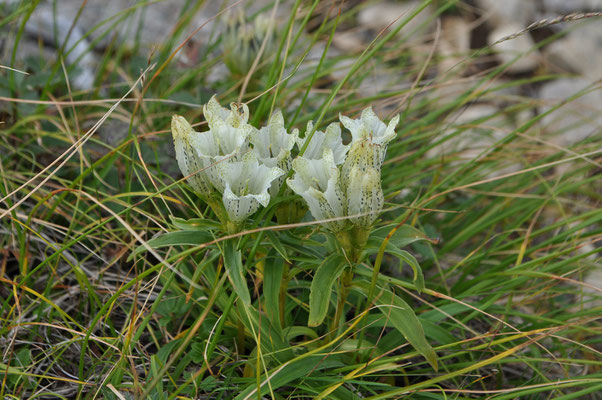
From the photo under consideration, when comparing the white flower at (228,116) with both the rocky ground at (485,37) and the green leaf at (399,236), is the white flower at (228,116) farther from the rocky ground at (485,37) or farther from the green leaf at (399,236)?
the rocky ground at (485,37)

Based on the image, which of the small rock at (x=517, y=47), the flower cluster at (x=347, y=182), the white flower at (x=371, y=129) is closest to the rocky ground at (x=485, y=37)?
the small rock at (x=517, y=47)

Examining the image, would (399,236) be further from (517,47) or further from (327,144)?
(517,47)

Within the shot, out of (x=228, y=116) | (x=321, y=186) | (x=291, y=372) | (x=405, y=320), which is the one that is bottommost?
(x=291, y=372)

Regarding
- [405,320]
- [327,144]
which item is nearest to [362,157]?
[327,144]

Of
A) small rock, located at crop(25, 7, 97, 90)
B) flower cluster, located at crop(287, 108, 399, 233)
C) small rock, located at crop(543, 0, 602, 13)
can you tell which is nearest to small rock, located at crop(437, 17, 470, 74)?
small rock, located at crop(543, 0, 602, 13)

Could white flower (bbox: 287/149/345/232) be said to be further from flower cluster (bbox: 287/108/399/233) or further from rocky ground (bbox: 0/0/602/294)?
rocky ground (bbox: 0/0/602/294)

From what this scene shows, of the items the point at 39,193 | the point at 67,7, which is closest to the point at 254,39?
the point at 39,193

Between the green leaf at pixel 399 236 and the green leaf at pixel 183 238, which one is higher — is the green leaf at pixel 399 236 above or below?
below
